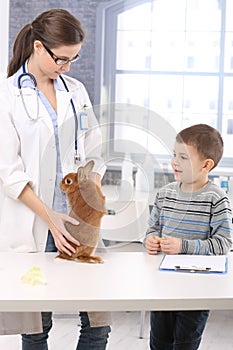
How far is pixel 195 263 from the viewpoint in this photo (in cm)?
192

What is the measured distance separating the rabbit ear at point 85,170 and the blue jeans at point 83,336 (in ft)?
0.97

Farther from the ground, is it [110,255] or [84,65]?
[84,65]

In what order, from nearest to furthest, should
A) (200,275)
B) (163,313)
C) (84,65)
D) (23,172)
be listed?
(200,275) < (23,172) < (163,313) < (84,65)

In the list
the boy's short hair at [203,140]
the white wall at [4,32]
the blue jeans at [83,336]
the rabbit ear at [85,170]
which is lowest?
the blue jeans at [83,336]

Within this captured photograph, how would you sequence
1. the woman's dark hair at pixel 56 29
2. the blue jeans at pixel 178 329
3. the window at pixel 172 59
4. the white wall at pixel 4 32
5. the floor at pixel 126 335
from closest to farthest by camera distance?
the woman's dark hair at pixel 56 29 < the blue jeans at pixel 178 329 < the floor at pixel 126 335 < the white wall at pixel 4 32 < the window at pixel 172 59

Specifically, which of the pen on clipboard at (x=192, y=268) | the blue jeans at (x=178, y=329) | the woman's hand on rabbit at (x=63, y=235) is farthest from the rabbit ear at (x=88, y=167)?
the blue jeans at (x=178, y=329)

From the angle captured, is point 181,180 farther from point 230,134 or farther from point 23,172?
point 230,134

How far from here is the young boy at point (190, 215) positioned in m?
2.04

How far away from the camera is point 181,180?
6.85 feet

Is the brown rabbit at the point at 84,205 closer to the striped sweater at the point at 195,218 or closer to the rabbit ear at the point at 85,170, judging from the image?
the rabbit ear at the point at 85,170

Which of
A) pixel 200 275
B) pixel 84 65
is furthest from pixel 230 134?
pixel 200 275

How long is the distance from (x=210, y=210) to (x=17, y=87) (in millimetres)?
671

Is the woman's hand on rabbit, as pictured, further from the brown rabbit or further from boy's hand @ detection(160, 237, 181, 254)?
boy's hand @ detection(160, 237, 181, 254)

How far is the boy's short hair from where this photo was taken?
2051 millimetres
